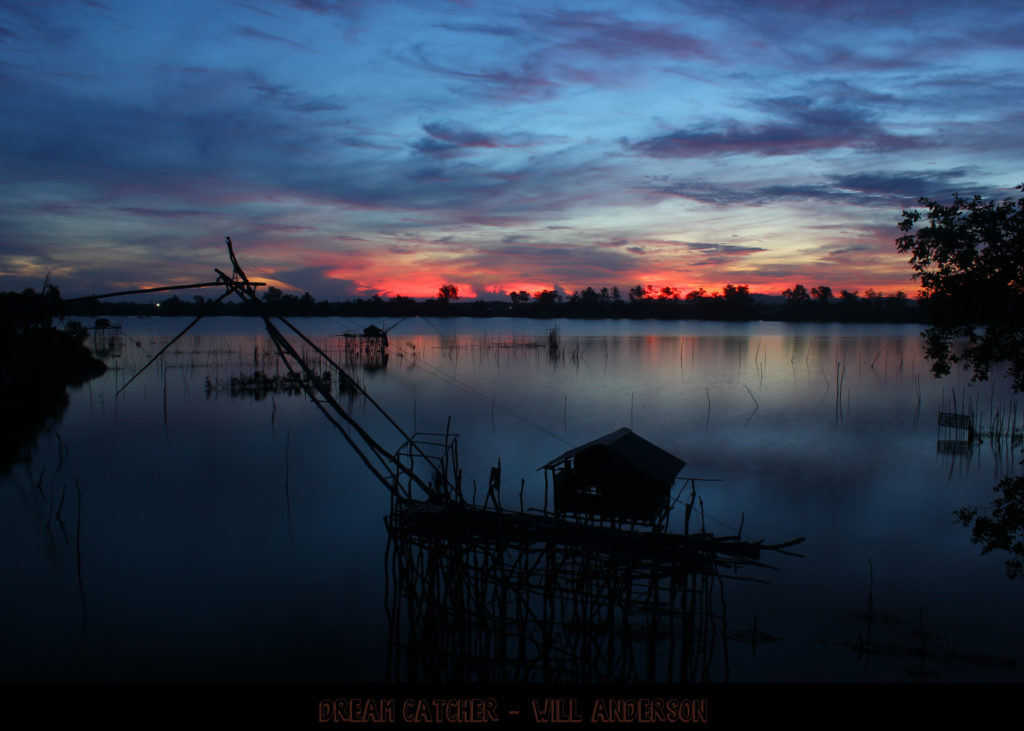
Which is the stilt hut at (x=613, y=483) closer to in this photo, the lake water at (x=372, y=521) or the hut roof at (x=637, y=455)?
the hut roof at (x=637, y=455)

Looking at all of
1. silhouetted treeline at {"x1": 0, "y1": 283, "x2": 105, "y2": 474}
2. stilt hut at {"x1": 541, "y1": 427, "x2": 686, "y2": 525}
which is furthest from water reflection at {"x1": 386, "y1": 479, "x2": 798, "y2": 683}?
silhouetted treeline at {"x1": 0, "y1": 283, "x2": 105, "y2": 474}

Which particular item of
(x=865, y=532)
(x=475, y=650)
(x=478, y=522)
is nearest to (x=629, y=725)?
(x=478, y=522)

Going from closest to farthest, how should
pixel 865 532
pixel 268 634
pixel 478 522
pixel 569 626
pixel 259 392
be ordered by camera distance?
1. pixel 478 522
2. pixel 569 626
3. pixel 268 634
4. pixel 865 532
5. pixel 259 392

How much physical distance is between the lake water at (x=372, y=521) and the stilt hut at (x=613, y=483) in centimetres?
204

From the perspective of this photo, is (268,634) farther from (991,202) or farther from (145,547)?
(991,202)

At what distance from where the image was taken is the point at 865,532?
1197cm

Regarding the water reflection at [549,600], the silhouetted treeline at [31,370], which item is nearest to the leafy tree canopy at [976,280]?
the water reflection at [549,600]

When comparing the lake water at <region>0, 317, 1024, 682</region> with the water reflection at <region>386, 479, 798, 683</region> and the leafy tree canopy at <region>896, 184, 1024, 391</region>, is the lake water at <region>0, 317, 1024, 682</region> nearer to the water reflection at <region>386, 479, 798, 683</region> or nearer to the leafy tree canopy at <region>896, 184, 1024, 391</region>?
the water reflection at <region>386, 479, 798, 683</region>

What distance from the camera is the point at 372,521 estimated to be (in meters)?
12.5

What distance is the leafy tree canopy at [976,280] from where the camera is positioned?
6289mm

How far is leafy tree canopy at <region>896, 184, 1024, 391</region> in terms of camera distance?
629 centimetres

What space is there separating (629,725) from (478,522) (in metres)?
2.88

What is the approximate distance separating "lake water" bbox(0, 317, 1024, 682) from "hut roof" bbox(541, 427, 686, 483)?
7.15 feet

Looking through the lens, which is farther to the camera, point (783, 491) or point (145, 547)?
point (783, 491)
